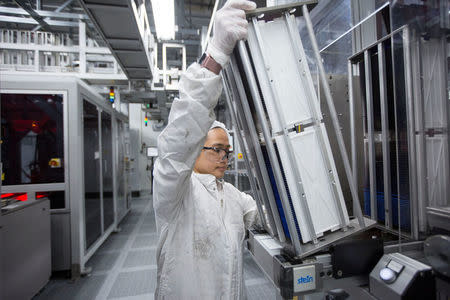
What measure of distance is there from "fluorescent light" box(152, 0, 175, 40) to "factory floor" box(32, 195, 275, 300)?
8.87ft

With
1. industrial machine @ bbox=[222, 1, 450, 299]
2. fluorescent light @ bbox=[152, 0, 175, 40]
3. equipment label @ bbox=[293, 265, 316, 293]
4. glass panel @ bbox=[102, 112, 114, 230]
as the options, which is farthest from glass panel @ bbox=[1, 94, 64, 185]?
equipment label @ bbox=[293, 265, 316, 293]

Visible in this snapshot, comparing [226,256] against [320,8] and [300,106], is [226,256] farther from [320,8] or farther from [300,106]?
[320,8]

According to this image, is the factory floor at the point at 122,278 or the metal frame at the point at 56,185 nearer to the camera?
the factory floor at the point at 122,278

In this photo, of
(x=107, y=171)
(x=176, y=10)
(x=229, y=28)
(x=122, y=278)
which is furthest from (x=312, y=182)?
(x=176, y=10)

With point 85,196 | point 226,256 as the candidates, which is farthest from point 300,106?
point 85,196

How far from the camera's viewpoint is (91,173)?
290cm

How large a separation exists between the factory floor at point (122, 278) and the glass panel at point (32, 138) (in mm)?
1064

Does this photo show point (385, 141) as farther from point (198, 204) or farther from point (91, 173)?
point (91, 173)

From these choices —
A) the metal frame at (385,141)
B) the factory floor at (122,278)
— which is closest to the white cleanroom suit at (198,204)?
the metal frame at (385,141)

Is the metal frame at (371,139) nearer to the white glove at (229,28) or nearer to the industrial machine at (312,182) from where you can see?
the industrial machine at (312,182)

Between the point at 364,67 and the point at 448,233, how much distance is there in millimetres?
704

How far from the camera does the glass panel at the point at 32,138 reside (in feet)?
7.69

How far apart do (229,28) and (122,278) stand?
8.98 feet

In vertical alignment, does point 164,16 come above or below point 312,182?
above
